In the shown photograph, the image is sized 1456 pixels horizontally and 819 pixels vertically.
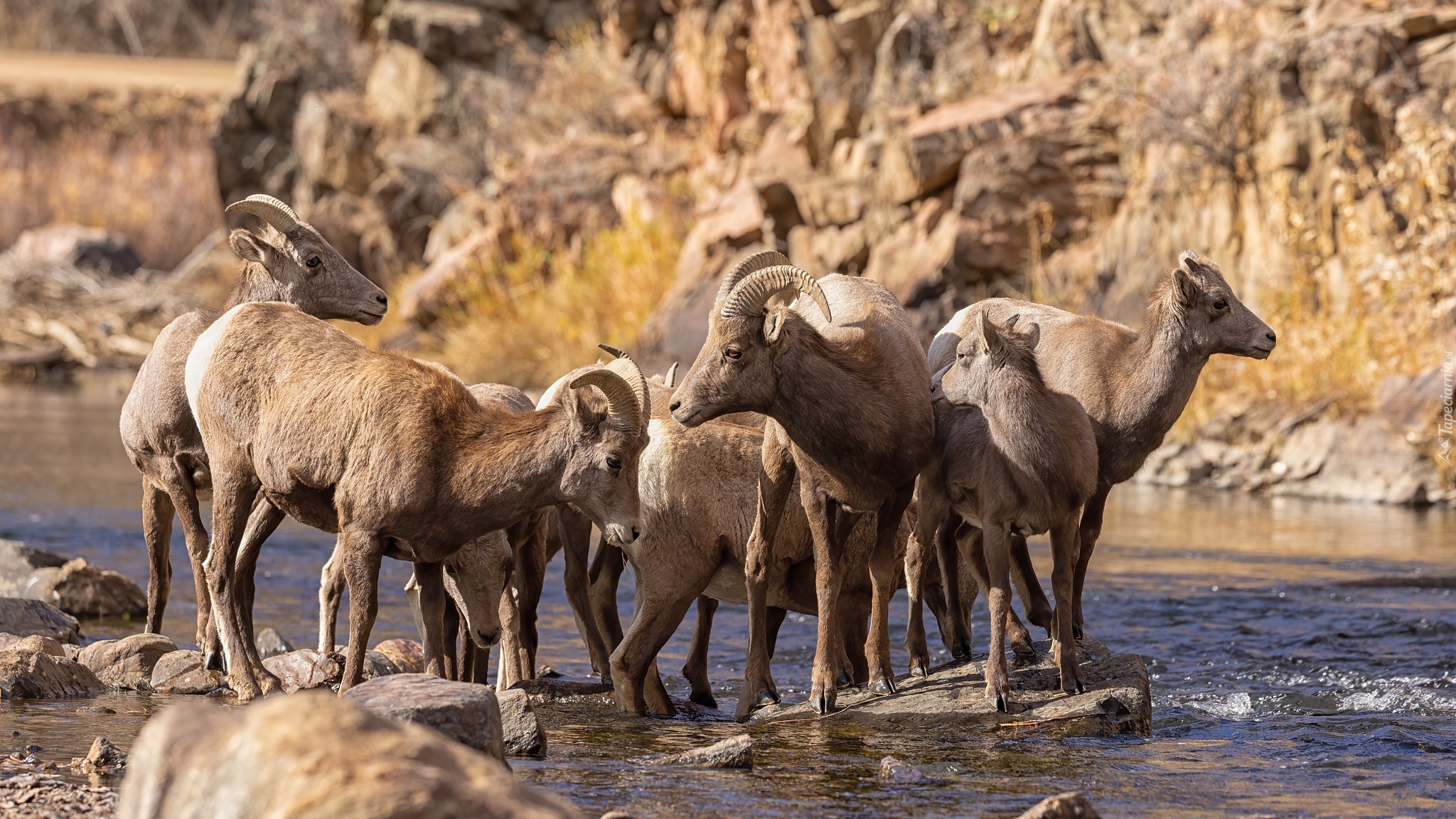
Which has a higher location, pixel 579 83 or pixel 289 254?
pixel 579 83

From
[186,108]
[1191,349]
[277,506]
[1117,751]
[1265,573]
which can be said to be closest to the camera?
[1117,751]

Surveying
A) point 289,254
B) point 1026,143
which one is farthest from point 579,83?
point 289,254

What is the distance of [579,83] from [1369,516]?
1781 centimetres

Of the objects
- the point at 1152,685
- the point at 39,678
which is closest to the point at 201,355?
the point at 39,678

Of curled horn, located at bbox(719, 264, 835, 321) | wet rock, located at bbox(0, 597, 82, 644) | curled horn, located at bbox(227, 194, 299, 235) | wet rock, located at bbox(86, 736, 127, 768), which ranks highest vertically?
curled horn, located at bbox(227, 194, 299, 235)

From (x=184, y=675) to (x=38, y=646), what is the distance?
669 millimetres

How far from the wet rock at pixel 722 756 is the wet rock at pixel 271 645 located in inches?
123

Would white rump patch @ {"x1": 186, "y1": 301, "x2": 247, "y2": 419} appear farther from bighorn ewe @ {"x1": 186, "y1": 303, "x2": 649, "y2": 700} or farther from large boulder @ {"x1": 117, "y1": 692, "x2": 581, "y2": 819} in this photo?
large boulder @ {"x1": 117, "y1": 692, "x2": 581, "y2": 819}

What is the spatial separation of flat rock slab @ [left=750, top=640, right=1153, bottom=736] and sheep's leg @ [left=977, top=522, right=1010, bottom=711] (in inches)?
3.2

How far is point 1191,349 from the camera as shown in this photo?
817cm

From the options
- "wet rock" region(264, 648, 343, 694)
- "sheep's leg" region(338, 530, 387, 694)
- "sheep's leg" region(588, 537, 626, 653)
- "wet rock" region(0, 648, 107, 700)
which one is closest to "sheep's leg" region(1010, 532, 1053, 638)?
"sheep's leg" region(588, 537, 626, 653)

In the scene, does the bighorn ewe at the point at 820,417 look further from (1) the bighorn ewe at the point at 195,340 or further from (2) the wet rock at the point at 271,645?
(2) the wet rock at the point at 271,645

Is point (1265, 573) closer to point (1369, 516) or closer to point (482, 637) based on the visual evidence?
point (1369, 516)

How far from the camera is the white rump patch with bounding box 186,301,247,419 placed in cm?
734
